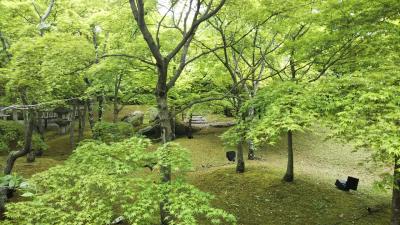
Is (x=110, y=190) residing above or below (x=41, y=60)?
below

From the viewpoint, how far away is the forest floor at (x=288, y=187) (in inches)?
509

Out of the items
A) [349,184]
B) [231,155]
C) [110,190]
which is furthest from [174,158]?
[231,155]

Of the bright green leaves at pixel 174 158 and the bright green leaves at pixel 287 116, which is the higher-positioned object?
the bright green leaves at pixel 287 116

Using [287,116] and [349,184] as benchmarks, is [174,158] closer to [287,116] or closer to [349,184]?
[287,116]

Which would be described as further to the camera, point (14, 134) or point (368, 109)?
point (14, 134)

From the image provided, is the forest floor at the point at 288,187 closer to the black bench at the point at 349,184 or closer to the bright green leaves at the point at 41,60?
the black bench at the point at 349,184

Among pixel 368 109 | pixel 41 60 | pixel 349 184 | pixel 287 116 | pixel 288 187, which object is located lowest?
pixel 288 187

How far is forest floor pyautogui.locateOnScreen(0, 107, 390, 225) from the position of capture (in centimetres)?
1293

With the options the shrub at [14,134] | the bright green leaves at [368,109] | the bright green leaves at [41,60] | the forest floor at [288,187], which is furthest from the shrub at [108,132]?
the bright green leaves at [368,109]

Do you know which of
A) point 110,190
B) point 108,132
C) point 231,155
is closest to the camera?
point 110,190

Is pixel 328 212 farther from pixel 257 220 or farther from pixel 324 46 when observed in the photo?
pixel 324 46

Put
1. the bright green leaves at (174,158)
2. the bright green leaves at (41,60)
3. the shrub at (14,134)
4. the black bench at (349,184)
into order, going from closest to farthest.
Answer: the bright green leaves at (174,158) < the bright green leaves at (41,60) < the black bench at (349,184) < the shrub at (14,134)

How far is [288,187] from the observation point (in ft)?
50.7

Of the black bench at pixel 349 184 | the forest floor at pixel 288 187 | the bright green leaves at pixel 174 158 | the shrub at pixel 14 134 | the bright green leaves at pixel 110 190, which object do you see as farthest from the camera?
the shrub at pixel 14 134
